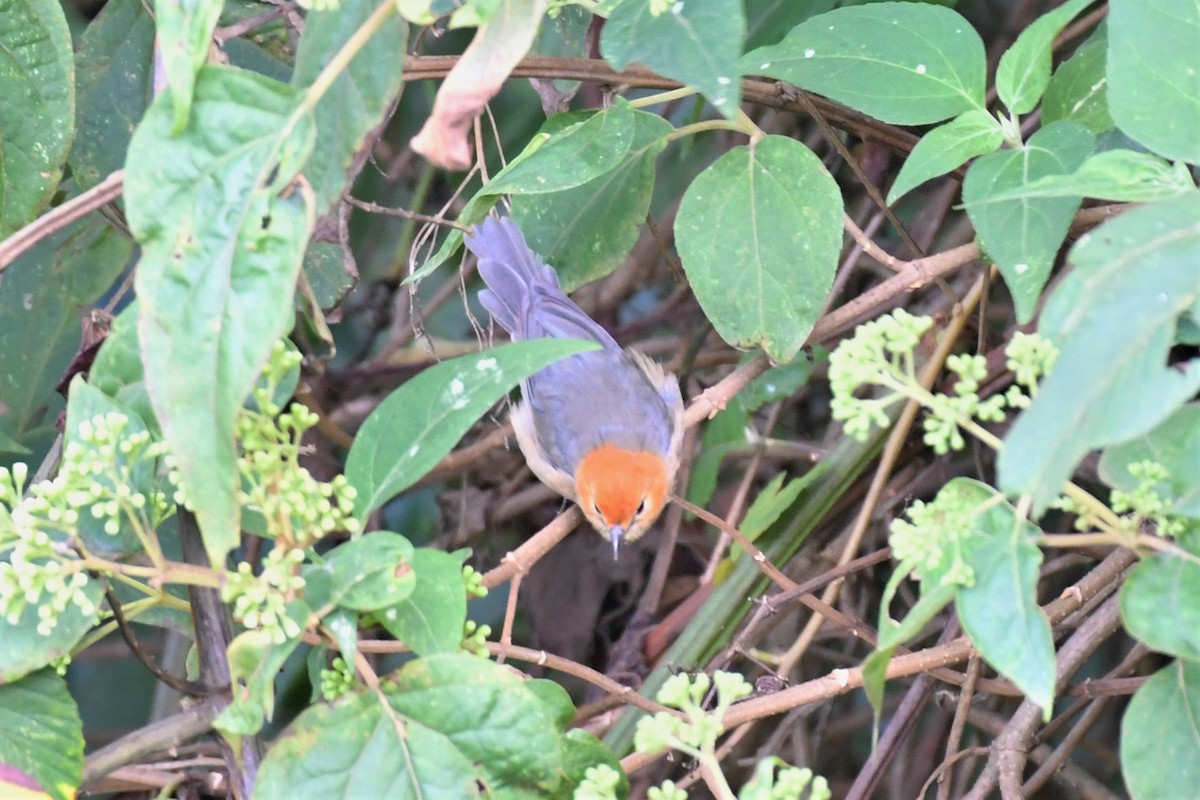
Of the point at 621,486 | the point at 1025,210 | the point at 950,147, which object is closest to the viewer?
the point at 1025,210

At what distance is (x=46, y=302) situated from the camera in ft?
10.4

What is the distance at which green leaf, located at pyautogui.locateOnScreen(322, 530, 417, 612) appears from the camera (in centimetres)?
154

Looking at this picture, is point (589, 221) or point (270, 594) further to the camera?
point (589, 221)

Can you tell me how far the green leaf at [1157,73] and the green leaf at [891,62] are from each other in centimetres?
38

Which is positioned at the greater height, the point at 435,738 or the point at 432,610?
the point at 432,610

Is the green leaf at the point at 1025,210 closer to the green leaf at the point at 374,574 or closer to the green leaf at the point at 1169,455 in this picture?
the green leaf at the point at 1169,455

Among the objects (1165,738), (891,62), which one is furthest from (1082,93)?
(1165,738)

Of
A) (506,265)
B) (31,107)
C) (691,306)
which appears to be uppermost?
(31,107)

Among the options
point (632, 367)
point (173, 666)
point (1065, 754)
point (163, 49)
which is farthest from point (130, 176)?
point (632, 367)

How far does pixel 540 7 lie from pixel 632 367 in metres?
2.49

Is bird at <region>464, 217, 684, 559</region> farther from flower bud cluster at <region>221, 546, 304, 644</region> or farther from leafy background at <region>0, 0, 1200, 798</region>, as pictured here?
flower bud cluster at <region>221, 546, 304, 644</region>

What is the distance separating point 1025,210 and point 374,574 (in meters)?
1.11

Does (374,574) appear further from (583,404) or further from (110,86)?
(583,404)

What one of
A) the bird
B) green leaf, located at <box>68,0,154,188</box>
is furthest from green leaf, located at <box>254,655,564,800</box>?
the bird
